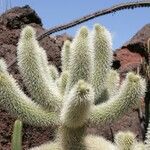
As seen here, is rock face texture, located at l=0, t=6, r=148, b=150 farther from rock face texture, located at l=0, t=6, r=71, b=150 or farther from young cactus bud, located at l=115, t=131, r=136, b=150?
young cactus bud, located at l=115, t=131, r=136, b=150

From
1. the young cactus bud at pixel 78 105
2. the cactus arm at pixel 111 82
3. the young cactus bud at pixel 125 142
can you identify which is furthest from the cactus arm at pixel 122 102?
the cactus arm at pixel 111 82

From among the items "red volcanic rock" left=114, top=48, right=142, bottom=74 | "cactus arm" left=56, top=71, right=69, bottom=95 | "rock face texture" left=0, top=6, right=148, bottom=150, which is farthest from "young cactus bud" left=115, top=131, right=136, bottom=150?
"red volcanic rock" left=114, top=48, right=142, bottom=74

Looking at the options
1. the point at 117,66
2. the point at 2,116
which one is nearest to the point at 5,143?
the point at 2,116

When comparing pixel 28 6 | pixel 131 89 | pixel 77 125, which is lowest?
pixel 77 125

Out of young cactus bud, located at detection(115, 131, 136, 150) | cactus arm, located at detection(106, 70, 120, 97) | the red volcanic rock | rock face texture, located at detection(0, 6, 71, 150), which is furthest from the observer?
the red volcanic rock

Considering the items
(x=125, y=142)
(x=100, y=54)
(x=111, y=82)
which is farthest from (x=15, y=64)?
(x=125, y=142)

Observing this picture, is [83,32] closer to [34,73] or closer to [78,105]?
[34,73]

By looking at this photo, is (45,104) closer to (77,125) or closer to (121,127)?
(77,125)
